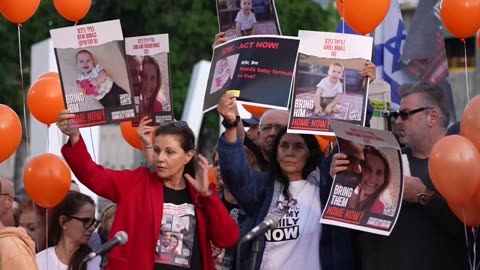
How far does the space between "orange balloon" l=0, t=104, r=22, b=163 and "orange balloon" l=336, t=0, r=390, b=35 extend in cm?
199

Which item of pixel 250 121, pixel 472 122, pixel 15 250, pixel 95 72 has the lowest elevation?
pixel 15 250

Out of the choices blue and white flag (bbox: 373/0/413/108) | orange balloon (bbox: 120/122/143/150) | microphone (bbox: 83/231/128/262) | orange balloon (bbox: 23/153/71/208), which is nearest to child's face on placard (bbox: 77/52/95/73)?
orange balloon (bbox: 23/153/71/208)

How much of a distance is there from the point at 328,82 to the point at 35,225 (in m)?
2.06

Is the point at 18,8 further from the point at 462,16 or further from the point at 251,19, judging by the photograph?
the point at 462,16

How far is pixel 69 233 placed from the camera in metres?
7.34

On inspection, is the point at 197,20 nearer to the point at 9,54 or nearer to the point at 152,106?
the point at 9,54

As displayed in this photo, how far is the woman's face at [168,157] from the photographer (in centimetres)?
684

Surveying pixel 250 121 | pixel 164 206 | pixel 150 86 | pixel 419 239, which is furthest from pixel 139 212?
pixel 250 121

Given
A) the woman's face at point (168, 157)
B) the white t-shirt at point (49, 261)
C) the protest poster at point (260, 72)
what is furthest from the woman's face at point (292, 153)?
the white t-shirt at point (49, 261)

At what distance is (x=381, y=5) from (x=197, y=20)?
11.1 meters

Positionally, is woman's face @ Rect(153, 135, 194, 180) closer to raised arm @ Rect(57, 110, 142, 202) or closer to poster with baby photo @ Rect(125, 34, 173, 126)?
raised arm @ Rect(57, 110, 142, 202)

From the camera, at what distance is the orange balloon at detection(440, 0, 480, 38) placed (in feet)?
24.3

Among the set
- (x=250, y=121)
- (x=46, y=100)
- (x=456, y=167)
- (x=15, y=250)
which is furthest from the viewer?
(x=250, y=121)

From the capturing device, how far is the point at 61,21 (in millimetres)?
17766
